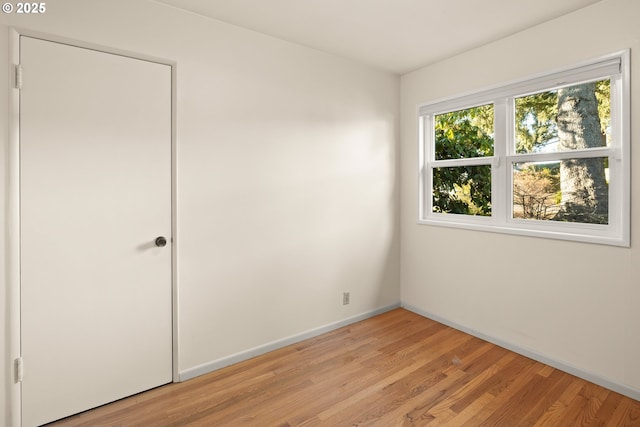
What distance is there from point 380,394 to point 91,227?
2.12 metres

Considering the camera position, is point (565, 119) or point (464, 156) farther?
point (464, 156)

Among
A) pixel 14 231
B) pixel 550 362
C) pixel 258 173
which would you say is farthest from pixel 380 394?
pixel 14 231

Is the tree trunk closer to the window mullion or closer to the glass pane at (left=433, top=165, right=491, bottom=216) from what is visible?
the window mullion

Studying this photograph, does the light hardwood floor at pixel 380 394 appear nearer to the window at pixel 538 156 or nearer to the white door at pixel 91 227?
the white door at pixel 91 227

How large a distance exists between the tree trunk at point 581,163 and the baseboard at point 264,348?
2.01m

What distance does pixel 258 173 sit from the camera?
261 cm

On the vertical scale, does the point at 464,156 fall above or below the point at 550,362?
above

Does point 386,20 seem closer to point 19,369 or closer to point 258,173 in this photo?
point 258,173

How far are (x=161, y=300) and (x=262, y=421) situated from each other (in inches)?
40.5

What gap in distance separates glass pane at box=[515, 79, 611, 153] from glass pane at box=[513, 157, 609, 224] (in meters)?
0.14

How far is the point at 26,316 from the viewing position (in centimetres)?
182

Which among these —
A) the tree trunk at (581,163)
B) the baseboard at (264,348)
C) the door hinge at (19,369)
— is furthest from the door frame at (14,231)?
the tree trunk at (581,163)

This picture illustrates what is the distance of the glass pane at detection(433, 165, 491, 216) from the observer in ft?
9.97

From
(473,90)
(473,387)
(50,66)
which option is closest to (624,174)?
(473,90)
